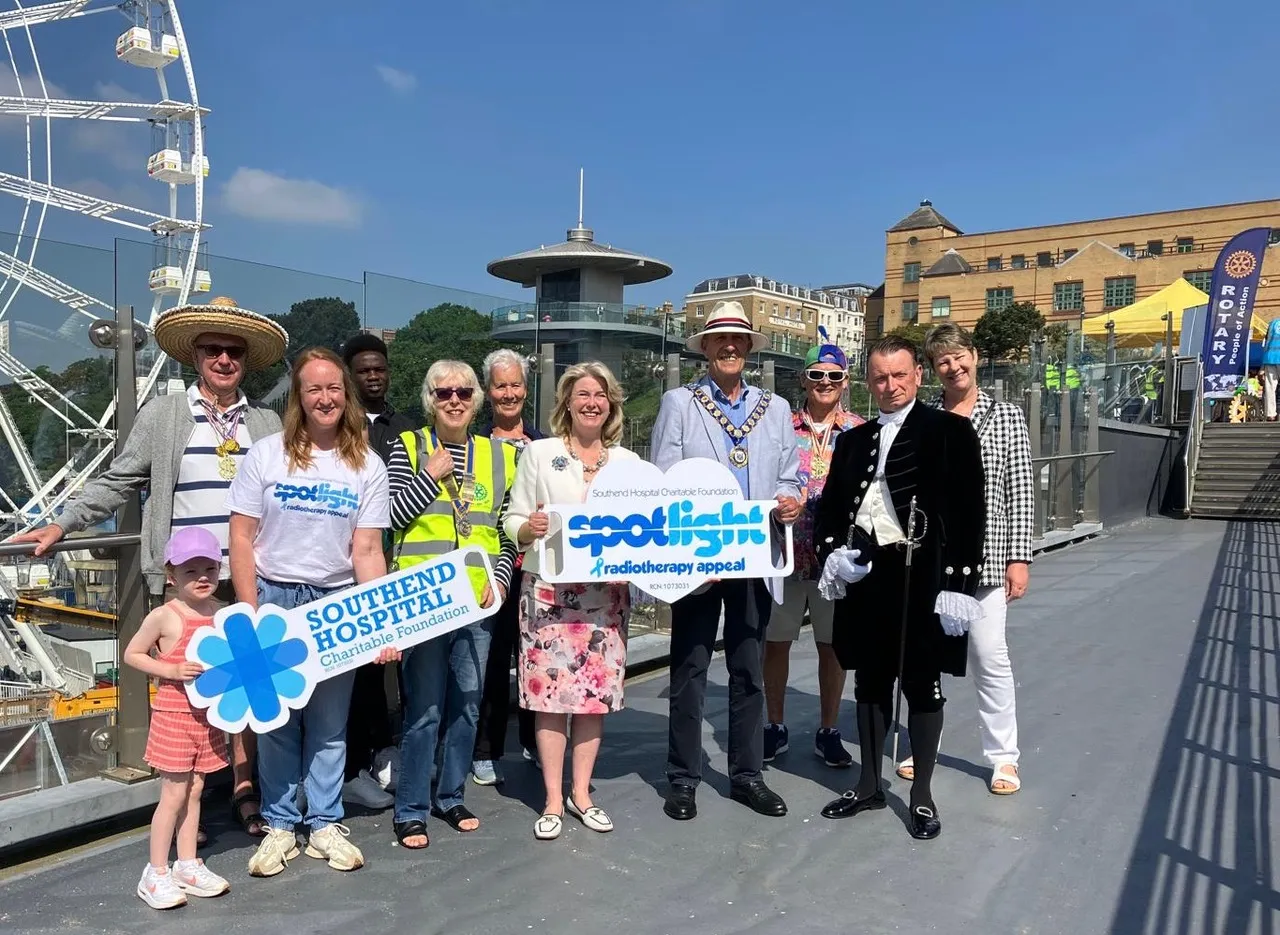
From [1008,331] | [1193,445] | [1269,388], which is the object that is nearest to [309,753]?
[1193,445]

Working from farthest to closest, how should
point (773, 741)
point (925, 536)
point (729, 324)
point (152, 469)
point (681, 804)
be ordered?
point (773, 741), point (729, 324), point (681, 804), point (925, 536), point (152, 469)

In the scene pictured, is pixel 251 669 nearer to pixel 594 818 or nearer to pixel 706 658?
pixel 594 818

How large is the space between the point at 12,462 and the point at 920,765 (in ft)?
11.1

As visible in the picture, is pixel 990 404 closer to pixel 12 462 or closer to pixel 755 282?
pixel 12 462

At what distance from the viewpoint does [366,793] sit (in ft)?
11.5

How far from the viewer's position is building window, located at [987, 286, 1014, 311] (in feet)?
171

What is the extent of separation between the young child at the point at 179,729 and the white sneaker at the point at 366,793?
73cm

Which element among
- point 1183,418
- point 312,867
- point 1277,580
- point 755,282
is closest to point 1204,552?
point 1277,580

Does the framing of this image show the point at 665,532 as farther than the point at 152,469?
Yes

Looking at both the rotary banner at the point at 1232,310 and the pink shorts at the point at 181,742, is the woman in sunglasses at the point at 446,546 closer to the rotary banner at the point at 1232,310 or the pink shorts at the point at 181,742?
the pink shorts at the point at 181,742

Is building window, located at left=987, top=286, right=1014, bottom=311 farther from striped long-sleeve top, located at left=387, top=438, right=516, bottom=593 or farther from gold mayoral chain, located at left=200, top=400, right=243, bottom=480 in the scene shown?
gold mayoral chain, located at left=200, top=400, right=243, bottom=480

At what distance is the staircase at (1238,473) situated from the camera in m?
15.4

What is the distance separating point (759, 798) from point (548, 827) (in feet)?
2.55

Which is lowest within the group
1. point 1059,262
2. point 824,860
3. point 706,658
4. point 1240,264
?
point 824,860
